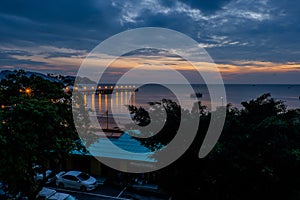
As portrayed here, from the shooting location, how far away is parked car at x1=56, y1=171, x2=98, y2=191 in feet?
44.2

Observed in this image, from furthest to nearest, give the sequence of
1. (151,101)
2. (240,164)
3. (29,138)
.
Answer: (151,101) < (29,138) < (240,164)

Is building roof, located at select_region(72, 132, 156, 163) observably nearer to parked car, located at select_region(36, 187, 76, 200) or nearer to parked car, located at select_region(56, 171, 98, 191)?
parked car, located at select_region(56, 171, 98, 191)

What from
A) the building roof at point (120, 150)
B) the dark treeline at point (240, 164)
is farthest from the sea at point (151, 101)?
the dark treeline at point (240, 164)

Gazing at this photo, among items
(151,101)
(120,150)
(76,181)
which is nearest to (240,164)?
(120,150)

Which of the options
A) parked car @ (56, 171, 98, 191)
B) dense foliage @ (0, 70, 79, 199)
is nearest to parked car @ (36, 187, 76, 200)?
dense foliage @ (0, 70, 79, 199)

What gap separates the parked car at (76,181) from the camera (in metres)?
13.5

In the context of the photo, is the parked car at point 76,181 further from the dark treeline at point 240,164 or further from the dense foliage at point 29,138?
the dark treeline at point 240,164

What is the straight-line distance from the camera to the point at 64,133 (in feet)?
31.9

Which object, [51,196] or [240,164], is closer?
[240,164]

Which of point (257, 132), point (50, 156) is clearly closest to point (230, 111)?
point (257, 132)

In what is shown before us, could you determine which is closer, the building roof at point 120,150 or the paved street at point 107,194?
the paved street at point 107,194

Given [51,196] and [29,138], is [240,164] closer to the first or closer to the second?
[29,138]

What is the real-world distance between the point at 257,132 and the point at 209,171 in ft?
4.94

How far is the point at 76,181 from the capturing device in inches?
538
